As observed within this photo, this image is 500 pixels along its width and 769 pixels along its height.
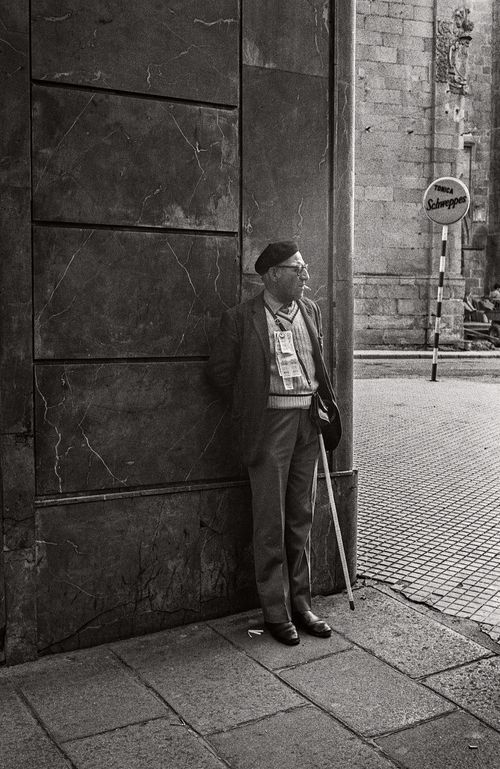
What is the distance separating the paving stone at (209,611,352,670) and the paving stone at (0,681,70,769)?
106 centimetres

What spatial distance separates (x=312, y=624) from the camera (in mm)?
4207

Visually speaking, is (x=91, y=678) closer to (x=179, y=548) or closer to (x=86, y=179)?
(x=179, y=548)

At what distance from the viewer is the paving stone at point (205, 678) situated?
336cm

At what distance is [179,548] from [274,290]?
138cm

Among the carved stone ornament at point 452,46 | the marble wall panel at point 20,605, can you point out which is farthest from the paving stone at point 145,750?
the carved stone ornament at point 452,46

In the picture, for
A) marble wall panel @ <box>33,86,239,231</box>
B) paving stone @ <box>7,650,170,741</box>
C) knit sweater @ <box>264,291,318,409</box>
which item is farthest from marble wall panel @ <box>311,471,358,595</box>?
marble wall panel @ <box>33,86,239,231</box>

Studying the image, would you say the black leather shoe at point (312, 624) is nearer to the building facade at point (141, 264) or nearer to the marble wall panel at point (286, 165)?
the building facade at point (141, 264)

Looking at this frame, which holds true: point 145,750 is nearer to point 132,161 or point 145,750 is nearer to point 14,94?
point 132,161

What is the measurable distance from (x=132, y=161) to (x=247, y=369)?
1.12 metres

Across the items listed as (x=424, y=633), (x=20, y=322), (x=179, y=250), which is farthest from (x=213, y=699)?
(x=179, y=250)

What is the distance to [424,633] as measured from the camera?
4207 mm

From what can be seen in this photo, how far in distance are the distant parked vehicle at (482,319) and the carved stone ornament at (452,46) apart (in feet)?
22.6

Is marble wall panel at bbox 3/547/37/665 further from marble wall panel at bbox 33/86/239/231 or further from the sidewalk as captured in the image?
marble wall panel at bbox 33/86/239/231

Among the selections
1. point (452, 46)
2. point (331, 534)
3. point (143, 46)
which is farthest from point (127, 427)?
point (452, 46)
